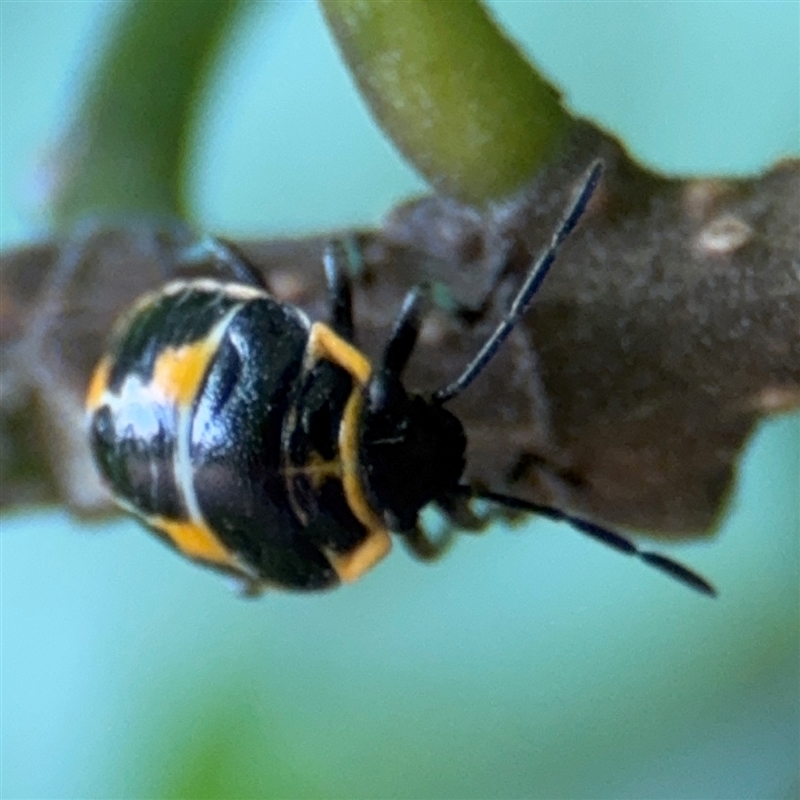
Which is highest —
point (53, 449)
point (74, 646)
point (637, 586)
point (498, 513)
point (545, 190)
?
point (545, 190)

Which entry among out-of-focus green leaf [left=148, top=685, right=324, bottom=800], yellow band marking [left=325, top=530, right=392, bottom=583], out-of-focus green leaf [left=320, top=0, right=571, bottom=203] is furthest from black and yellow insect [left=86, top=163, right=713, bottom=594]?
out-of-focus green leaf [left=320, top=0, right=571, bottom=203]

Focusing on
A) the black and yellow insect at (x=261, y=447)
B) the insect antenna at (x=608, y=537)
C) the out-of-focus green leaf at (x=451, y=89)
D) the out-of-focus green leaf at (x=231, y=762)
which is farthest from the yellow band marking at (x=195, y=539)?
the out-of-focus green leaf at (x=451, y=89)

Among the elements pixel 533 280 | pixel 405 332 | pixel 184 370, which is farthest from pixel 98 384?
pixel 533 280

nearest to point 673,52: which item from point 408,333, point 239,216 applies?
point 239,216

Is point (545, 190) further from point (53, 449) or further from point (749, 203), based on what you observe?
point (53, 449)

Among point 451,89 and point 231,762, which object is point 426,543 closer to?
point 231,762

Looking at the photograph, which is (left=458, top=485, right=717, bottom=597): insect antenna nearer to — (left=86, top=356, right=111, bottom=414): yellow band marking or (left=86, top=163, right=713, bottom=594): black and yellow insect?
(left=86, top=163, right=713, bottom=594): black and yellow insect
